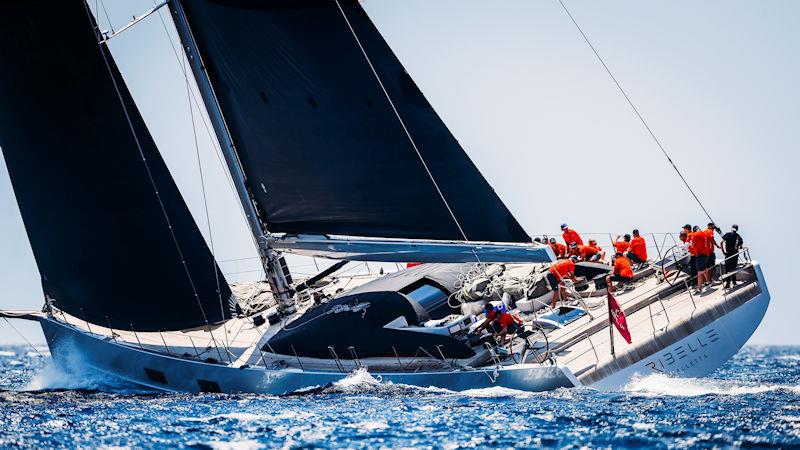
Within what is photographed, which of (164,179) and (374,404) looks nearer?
(374,404)

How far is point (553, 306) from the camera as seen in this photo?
18.2 m

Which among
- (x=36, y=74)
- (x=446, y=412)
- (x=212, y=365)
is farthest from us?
(x=36, y=74)

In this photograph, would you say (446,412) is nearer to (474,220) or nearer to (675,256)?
(474,220)

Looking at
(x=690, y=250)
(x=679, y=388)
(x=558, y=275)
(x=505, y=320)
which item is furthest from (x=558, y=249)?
(x=679, y=388)

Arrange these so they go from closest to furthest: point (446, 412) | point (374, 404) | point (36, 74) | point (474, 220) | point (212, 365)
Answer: point (446, 412) < point (374, 404) < point (474, 220) < point (212, 365) < point (36, 74)

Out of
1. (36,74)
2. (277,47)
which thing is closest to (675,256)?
(277,47)

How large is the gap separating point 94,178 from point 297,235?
Result: 4013 mm

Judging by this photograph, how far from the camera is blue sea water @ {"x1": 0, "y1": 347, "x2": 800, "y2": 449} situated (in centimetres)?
1252

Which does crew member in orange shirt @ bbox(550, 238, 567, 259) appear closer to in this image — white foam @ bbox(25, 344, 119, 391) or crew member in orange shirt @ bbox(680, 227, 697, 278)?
crew member in orange shirt @ bbox(680, 227, 697, 278)

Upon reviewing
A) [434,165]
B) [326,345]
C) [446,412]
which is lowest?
[446,412]

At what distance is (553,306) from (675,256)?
3.10 metres

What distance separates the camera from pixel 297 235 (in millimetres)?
18359

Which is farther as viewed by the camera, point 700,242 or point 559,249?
point 559,249

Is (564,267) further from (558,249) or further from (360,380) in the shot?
(360,380)
